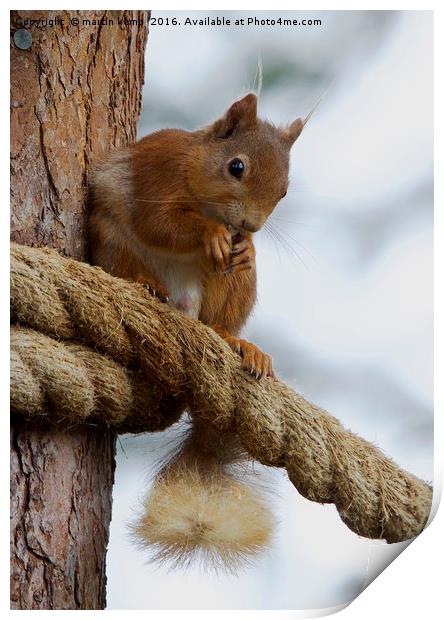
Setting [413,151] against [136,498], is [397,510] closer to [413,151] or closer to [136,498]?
[136,498]

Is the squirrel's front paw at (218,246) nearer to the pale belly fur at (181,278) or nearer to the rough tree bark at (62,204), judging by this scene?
the pale belly fur at (181,278)

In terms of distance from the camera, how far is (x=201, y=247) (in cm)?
153

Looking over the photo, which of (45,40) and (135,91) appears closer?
(45,40)

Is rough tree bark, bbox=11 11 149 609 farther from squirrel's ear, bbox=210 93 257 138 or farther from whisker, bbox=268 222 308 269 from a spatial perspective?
whisker, bbox=268 222 308 269

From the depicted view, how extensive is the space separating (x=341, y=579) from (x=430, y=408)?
0.29m

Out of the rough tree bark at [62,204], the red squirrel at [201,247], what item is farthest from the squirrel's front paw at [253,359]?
the rough tree bark at [62,204]

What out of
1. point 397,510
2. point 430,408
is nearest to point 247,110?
point 430,408

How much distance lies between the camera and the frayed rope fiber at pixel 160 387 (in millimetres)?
1216

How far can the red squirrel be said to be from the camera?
1.39 meters

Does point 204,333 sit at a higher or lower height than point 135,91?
lower

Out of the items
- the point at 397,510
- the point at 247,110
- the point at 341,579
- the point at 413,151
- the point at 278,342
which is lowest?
the point at 341,579

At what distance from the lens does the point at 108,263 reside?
1.45 meters

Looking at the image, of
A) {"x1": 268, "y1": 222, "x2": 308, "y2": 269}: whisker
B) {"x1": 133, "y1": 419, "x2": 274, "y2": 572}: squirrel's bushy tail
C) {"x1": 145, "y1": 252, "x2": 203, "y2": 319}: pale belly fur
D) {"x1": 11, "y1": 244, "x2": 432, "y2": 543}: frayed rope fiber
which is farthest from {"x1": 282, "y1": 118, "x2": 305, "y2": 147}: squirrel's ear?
{"x1": 133, "y1": 419, "x2": 274, "y2": 572}: squirrel's bushy tail

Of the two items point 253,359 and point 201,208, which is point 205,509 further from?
point 201,208
